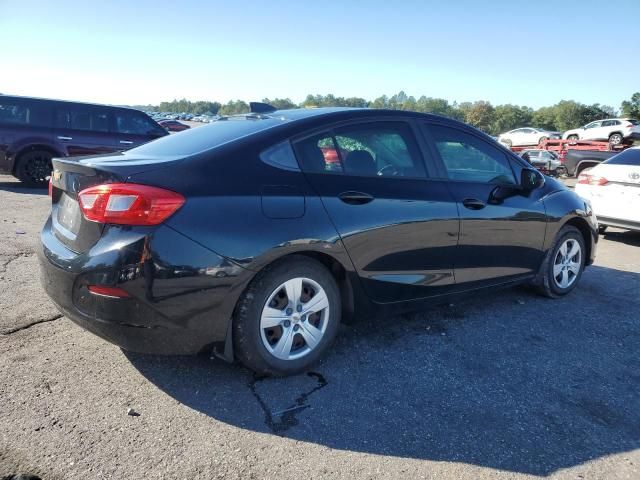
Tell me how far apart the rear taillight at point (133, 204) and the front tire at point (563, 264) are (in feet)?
11.9

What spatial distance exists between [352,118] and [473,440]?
2.19m

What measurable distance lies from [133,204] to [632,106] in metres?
57.5

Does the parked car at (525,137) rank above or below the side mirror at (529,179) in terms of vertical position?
above

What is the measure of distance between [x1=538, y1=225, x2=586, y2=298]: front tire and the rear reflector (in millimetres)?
3790

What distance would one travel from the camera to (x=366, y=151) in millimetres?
3553

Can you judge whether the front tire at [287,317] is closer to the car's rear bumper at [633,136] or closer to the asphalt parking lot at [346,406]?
the asphalt parking lot at [346,406]

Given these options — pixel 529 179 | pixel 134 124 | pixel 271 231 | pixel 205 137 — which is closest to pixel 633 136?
pixel 134 124

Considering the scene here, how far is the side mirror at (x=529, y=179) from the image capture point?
4488 millimetres

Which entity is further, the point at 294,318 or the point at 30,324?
the point at 30,324

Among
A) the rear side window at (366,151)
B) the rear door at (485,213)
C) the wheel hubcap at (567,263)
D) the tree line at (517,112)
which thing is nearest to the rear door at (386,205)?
the rear side window at (366,151)

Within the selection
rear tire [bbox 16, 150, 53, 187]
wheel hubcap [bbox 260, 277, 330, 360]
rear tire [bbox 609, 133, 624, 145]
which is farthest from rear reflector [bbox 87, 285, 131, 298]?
rear tire [bbox 609, 133, 624, 145]

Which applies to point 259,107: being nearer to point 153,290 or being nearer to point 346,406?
point 153,290

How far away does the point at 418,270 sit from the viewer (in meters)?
3.71

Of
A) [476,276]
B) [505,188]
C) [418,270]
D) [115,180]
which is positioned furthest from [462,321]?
[115,180]
